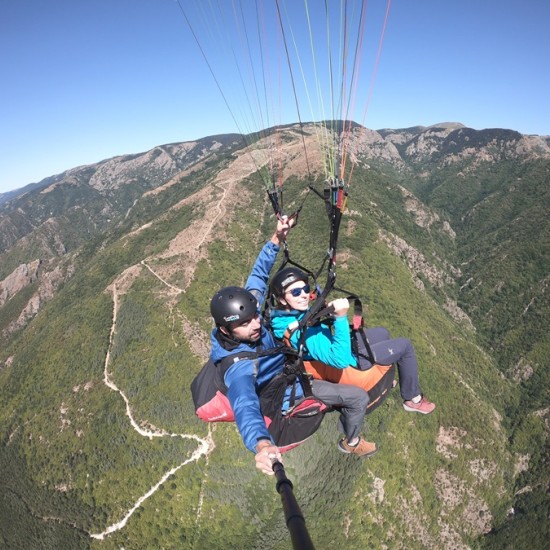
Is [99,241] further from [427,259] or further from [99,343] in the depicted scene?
[427,259]

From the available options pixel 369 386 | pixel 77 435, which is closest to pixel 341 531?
pixel 77 435

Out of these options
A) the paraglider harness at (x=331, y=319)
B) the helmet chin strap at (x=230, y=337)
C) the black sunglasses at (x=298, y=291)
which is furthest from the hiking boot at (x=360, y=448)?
the helmet chin strap at (x=230, y=337)

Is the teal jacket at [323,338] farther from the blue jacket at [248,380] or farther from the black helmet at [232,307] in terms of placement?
the black helmet at [232,307]

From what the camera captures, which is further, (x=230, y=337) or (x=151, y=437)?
(x=151, y=437)

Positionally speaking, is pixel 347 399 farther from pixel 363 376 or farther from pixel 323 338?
pixel 323 338

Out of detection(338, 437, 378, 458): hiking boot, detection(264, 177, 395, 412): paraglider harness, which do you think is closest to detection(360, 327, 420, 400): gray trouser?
detection(264, 177, 395, 412): paraglider harness

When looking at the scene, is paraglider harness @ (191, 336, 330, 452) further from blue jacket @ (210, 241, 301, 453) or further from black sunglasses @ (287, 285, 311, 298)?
black sunglasses @ (287, 285, 311, 298)

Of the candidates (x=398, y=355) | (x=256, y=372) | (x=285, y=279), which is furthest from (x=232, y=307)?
(x=398, y=355)
